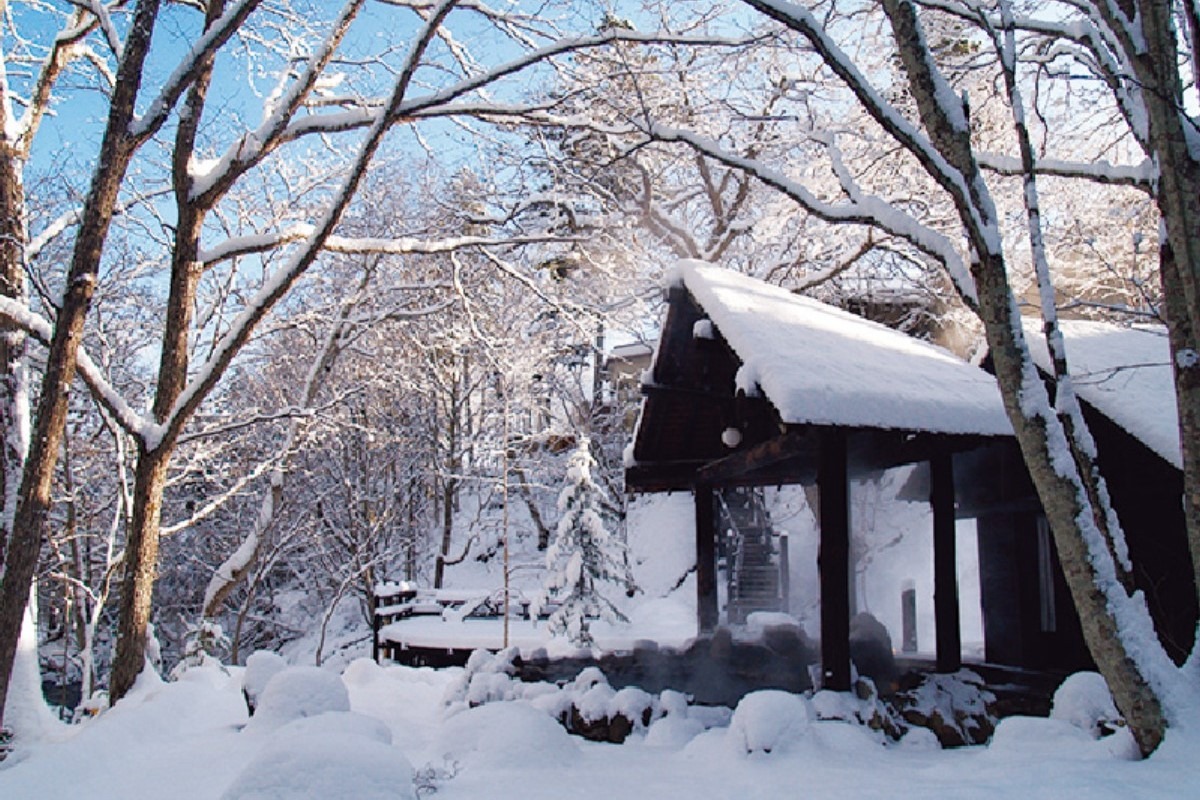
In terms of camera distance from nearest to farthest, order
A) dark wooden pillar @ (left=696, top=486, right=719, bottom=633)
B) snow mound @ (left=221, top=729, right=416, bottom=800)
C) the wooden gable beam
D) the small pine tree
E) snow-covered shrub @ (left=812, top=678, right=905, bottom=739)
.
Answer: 1. snow mound @ (left=221, top=729, right=416, bottom=800)
2. snow-covered shrub @ (left=812, top=678, right=905, bottom=739)
3. the wooden gable beam
4. dark wooden pillar @ (left=696, top=486, right=719, bottom=633)
5. the small pine tree

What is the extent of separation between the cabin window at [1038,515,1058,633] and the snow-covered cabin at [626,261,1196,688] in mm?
20

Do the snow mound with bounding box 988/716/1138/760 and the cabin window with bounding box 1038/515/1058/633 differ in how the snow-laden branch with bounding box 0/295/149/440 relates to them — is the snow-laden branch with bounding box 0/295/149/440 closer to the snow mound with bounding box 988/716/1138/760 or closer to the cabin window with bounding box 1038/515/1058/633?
the snow mound with bounding box 988/716/1138/760

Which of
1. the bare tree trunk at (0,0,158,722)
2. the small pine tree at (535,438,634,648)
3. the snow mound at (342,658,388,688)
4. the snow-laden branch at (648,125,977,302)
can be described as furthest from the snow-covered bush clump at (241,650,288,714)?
the small pine tree at (535,438,634,648)

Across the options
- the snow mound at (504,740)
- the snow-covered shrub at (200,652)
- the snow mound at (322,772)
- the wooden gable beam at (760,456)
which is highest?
the wooden gable beam at (760,456)

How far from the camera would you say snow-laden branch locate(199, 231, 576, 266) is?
7.43 metres

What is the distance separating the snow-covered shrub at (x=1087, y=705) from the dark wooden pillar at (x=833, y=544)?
145 centimetres

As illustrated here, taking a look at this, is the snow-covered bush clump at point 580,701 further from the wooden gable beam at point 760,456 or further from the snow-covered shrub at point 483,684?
the wooden gable beam at point 760,456

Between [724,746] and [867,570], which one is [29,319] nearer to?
[724,746]

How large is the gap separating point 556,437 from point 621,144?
1667cm

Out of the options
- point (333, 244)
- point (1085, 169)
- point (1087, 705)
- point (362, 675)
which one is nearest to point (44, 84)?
point (333, 244)

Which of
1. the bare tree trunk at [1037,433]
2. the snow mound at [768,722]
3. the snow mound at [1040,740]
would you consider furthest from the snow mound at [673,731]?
the bare tree trunk at [1037,433]

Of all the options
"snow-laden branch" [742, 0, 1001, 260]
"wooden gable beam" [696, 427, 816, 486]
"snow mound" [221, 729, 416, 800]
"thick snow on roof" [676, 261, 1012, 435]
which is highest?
"snow-laden branch" [742, 0, 1001, 260]

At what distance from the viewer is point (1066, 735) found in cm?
524

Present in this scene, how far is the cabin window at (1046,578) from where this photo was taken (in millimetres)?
9195
